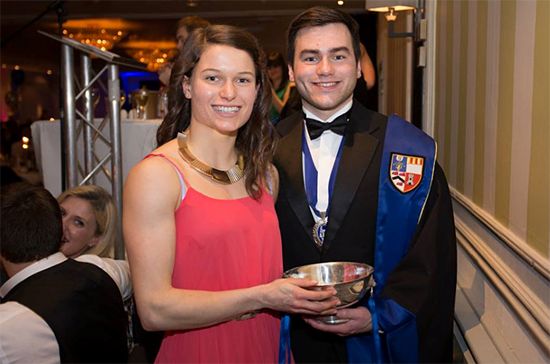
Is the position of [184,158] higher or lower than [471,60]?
lower

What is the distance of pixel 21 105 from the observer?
1997 cm

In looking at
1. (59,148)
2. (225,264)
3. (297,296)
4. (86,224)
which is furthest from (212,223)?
(59,148)

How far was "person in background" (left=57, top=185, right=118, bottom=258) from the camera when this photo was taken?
10.5 ft

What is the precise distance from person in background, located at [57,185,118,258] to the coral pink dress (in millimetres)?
1252

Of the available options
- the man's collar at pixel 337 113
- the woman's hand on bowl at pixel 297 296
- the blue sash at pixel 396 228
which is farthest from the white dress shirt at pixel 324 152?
the woman's hand on bowl at pixel 297 296

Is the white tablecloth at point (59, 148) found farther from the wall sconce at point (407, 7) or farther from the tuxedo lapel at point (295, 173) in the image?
the tuxedo lapel at point (295, 173)

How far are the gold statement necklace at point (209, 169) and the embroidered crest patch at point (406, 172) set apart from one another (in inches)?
19.8

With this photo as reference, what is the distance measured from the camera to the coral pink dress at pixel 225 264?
6.24 feet

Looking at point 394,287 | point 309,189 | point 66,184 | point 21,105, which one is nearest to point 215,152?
point 309,189

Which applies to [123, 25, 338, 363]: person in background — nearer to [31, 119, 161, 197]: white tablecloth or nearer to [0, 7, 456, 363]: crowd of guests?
[0, 7, 456, 363]: crowd of guests

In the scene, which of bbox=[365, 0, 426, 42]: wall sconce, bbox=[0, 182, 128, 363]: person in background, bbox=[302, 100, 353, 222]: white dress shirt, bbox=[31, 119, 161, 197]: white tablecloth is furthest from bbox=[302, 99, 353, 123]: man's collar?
bbox=[31, 119, 161, 197]: white tablecloth

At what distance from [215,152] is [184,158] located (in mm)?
120

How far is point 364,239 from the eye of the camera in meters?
2.28

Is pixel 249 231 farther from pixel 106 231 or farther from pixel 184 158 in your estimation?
pixel 106 231
